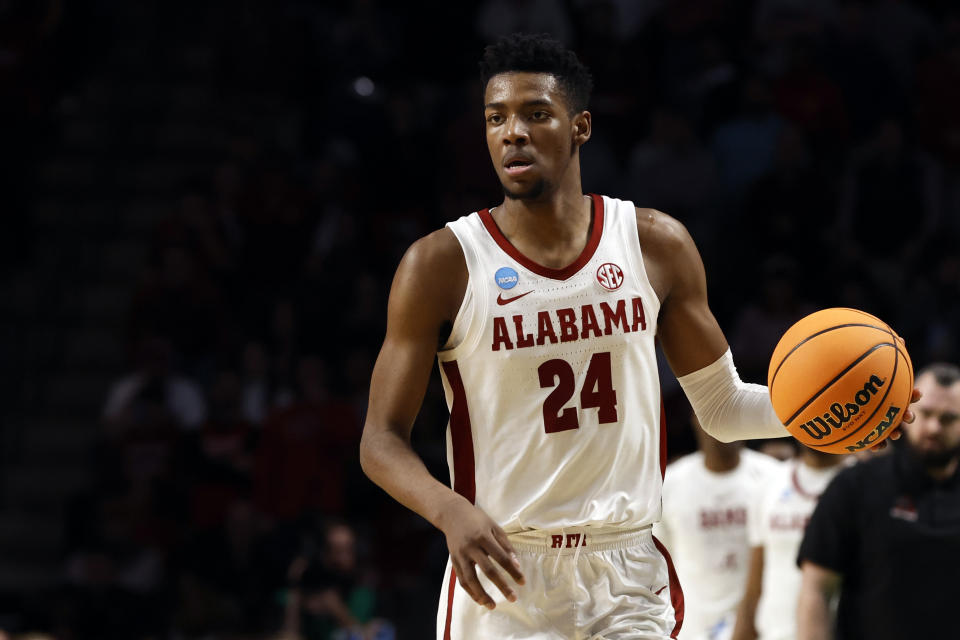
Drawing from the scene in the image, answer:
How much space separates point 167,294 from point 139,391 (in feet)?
2.67

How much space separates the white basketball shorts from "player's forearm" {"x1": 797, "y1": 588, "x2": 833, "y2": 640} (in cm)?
184

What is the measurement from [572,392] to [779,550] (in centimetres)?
316

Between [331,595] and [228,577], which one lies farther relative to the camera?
[228,577]

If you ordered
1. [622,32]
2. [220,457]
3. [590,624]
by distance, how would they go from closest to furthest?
[590,624] < [220,457] < [622,32]

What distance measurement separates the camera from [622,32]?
1099 centimetres

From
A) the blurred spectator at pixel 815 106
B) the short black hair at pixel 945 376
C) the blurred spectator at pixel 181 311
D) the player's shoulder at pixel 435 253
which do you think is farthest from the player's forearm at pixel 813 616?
the blurred spectator at pixel 181 311

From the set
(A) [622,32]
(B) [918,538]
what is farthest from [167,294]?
(B) [918,538]

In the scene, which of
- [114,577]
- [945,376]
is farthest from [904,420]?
[114,577]

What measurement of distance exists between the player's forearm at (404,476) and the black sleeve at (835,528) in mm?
2388

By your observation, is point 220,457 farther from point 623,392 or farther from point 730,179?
point 623,392

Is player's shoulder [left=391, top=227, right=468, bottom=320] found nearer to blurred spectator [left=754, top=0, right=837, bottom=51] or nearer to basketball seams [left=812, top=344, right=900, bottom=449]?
basketball seams [left=812, top=344, right=900, bottom=449]

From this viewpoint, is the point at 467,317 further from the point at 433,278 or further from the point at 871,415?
the point at 871,415

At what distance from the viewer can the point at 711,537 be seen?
6840 millimetres

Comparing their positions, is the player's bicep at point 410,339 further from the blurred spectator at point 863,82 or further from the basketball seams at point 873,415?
the blurred spectator at point 863,82
